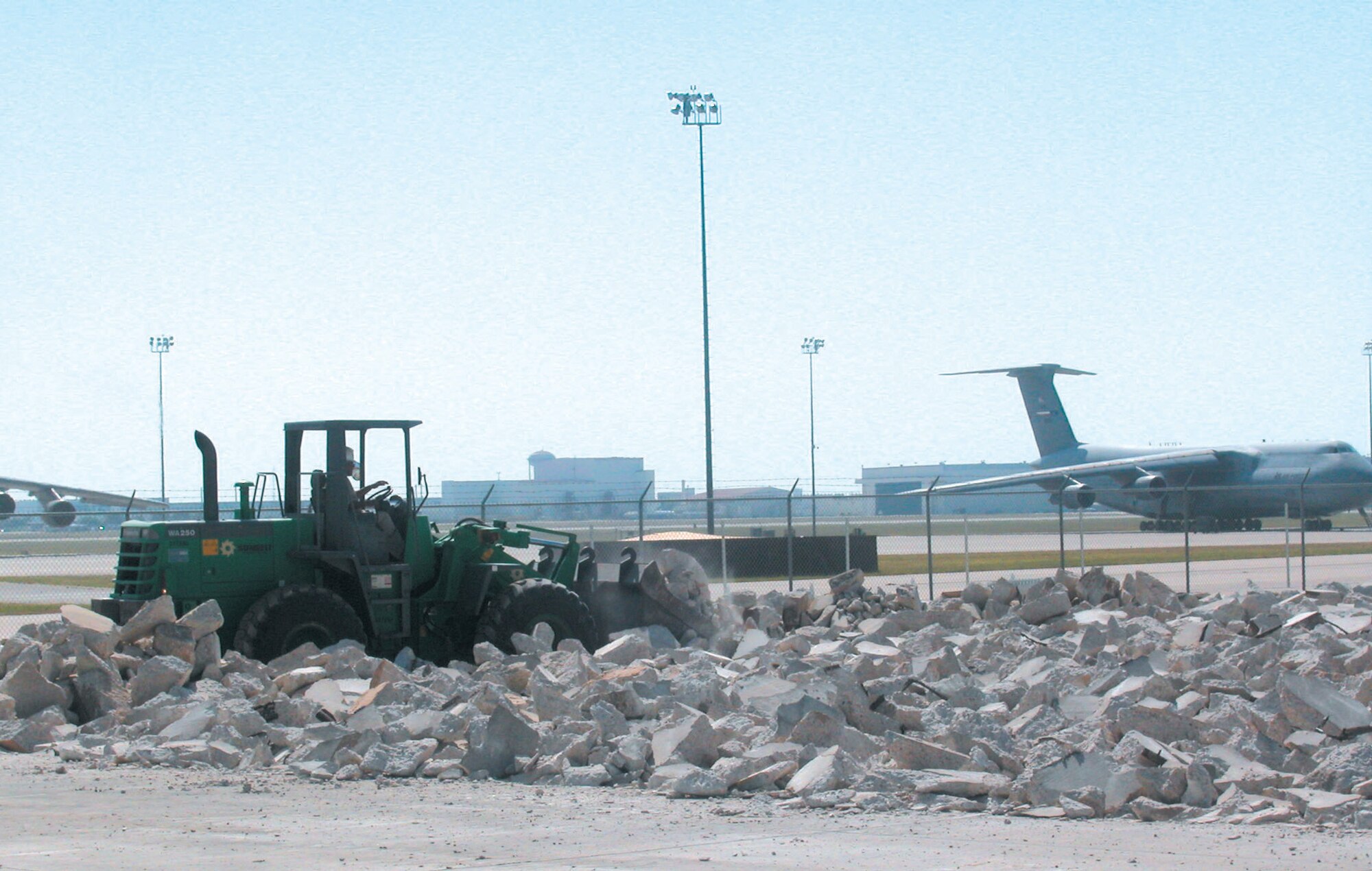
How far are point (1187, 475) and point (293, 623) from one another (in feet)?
160

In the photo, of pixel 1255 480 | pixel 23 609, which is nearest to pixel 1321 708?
pixel 23 609

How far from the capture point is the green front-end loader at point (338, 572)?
44.8ft

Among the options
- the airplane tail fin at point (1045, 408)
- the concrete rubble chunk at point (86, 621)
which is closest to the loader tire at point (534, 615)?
the concrete rubble chunk at point (86, 621)

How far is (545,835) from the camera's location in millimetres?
7711

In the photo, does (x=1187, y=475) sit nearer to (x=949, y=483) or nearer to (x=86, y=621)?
(x=86, y=621)

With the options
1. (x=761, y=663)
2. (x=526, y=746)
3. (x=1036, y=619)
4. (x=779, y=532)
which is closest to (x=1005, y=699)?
(x=761, y=663)

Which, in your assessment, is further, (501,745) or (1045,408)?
(1045,408)

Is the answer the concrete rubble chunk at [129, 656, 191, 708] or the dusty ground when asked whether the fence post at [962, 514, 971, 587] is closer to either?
the concrete rubble chunk at [129, 656, 191, 708]

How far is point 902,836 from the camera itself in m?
7.58

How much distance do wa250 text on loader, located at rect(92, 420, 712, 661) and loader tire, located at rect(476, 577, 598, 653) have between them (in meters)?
0.01

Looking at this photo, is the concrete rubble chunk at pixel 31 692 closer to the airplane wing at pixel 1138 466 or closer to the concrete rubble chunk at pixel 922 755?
the concrete rubble chunk at pixel 922 755

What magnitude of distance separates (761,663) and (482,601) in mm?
2984

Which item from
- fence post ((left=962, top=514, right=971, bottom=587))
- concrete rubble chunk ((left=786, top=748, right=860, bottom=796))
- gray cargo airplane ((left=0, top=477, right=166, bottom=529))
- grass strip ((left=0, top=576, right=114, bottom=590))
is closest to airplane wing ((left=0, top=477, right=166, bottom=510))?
gray cargo airplane ((left=0, top=477, right=166, bottom=529))

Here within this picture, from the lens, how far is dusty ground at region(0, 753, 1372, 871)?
22.8ft
